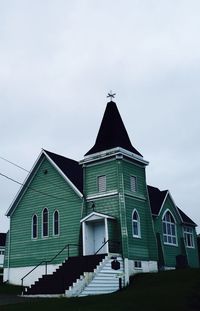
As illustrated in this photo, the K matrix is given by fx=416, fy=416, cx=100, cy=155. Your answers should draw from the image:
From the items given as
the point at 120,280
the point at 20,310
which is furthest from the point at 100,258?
the point at 20,310

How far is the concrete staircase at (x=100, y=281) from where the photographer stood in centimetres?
2141

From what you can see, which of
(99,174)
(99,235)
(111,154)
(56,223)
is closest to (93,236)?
(99,235)

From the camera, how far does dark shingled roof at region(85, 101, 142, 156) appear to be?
28748mm

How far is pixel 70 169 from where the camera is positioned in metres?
31.6

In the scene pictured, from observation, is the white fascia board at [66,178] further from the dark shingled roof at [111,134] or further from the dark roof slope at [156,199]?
the dark roof slope at [156,199]

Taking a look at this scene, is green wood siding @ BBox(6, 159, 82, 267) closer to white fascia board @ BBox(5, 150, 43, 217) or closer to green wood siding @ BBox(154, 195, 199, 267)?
white fascia board @ BBox(5, 150, 43, 217)

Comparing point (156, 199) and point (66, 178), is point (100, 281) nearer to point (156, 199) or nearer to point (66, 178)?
point (66, 178)

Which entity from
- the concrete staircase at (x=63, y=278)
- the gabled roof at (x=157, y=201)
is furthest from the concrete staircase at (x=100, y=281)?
the gabled roof at (x=157, y=201)

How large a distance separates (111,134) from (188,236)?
498 inches

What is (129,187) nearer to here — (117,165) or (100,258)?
(117,165)

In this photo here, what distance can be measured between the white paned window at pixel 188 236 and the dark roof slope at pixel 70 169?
1074 centimetres

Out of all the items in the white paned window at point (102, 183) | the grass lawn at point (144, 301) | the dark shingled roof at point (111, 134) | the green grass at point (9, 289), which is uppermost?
the dark shingled roof at point (111, 134)

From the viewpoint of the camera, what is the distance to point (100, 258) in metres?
24.2

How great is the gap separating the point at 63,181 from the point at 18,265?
728cm
